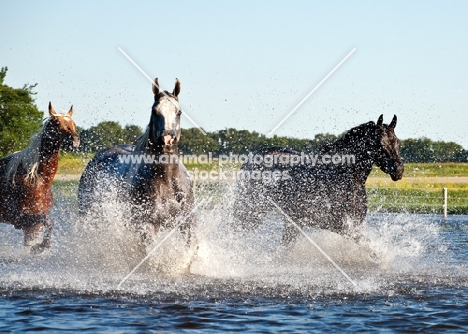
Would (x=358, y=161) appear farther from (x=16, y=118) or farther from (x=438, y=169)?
(x=16, y=118)

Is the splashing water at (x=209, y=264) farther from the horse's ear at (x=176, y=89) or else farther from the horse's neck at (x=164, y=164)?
the horse's ear at (x=176, y=89)

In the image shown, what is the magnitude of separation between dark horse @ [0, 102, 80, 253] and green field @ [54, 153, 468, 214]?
234 centimetres

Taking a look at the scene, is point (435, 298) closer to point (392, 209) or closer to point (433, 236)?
point (433, 236)

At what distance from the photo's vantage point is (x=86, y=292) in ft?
24.1

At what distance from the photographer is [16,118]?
140ft

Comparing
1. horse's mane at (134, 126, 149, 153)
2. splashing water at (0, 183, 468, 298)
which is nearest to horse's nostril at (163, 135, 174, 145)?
horse's mane at (134, 126, 149, 153)

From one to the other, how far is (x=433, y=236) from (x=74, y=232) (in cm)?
754

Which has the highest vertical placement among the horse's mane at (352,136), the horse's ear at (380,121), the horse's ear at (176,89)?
the horse's ear at (176,89)

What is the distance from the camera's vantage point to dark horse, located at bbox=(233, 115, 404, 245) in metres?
9.77

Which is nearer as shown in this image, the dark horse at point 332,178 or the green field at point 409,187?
the dark horse at point 332,178

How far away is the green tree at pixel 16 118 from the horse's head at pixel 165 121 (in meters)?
34.1

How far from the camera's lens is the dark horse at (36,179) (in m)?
10.6

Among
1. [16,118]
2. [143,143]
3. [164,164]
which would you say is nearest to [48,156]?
[143,143]

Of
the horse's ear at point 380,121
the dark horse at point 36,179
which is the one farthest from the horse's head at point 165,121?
the horse's ear at point 380,121
